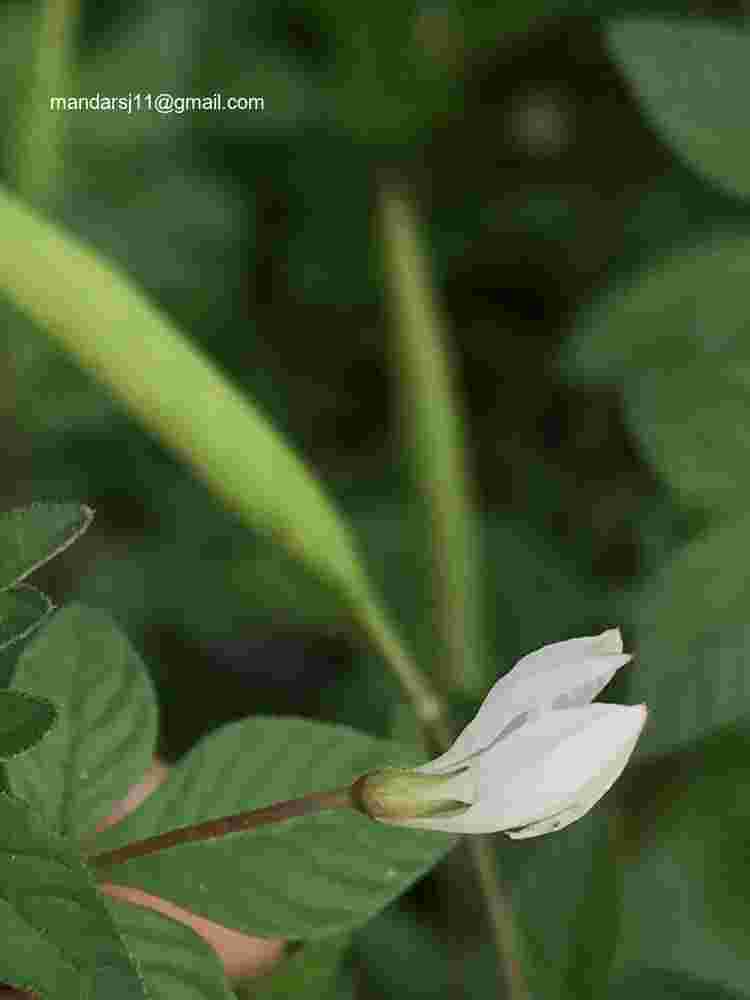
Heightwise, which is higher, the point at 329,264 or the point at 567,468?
the point at 329,264

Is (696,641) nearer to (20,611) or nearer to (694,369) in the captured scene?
(694,369)

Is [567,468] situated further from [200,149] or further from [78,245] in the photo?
[78,245]

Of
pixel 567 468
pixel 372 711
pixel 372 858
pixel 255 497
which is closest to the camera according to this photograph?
pixel 372 858

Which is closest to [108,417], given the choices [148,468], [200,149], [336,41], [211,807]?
[148,468]

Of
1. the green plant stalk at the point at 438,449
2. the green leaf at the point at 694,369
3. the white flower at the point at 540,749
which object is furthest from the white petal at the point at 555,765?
the green plant stalk at the point at 438,449

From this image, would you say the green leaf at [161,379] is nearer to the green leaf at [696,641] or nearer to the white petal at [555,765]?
the green leaf at [696,641]

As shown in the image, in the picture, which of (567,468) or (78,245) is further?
(567,468)
